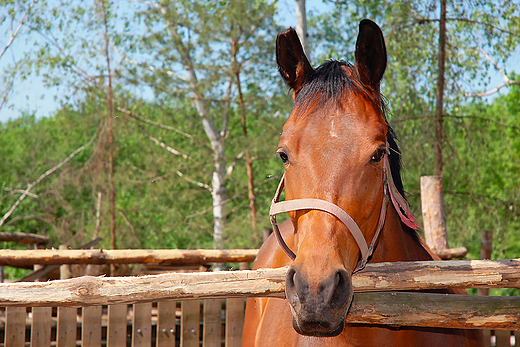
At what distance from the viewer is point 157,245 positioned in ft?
47.5

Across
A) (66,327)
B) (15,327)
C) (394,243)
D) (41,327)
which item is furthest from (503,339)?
(15,327)

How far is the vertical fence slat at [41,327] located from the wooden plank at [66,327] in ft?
0.40

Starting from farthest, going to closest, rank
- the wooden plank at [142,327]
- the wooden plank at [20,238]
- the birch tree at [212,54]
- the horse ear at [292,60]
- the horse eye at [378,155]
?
the birch tree at [212,54] → the wooden plank at [20,238] → the wooden plank at [142,327] → the horse ear at [292,60] → the horse eye at [378,155]

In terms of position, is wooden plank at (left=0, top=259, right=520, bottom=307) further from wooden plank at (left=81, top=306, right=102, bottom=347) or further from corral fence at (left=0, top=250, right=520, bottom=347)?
wooden plank at (left=81, top=306, right=102, bottom=347)

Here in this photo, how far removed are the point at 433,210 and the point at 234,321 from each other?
2.58 metres

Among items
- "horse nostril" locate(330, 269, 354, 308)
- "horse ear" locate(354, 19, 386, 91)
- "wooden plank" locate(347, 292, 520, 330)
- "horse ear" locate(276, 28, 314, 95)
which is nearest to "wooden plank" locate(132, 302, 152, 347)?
"wooden plank" locate(347, 292, 520, 330)

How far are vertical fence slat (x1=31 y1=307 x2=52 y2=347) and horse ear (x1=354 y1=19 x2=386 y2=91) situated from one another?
293 centimetres

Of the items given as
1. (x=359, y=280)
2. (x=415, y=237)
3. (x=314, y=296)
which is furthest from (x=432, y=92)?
(x=314, y=296)

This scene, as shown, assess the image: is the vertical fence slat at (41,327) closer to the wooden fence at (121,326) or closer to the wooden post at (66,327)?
the wooden fence at (121,326)

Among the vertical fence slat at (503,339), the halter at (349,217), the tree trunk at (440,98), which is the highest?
the tree trunk at (440,98)

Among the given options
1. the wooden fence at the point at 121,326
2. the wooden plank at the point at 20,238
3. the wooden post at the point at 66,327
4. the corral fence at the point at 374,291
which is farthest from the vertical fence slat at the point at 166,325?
the wooden plank at the point at 20,238

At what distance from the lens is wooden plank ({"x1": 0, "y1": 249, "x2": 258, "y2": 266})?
353 centimetres

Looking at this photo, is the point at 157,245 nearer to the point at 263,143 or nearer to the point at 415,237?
the point at 263,143

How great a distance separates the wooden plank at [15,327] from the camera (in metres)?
3.29
